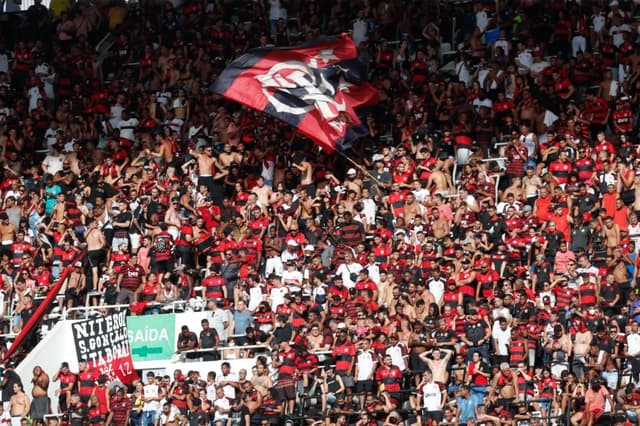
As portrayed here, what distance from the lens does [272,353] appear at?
1153 inches

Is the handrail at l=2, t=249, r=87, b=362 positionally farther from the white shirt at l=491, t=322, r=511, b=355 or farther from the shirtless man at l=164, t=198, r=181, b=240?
the white shirt at l=491, t=322, r=511, b=355

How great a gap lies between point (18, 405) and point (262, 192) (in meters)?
5.98

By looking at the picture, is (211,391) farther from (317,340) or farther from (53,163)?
(53,163)

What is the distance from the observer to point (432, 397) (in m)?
27.2

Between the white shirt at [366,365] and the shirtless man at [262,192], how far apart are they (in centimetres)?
530

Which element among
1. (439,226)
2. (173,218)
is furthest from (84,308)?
(439,226)

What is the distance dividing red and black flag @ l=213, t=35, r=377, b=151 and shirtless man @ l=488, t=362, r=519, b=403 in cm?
740

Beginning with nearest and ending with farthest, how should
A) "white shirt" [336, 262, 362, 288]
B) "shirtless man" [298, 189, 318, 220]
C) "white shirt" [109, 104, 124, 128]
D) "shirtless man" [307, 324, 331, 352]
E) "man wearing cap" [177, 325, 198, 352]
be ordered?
"shirtless man" [307, 324, 331, 352] → "man wearing cap" [177, 325, 198, 352] → "white shirt" [336, 262, 362, 288] → "shirtless man" [298, 189, 318, 220] → "white shirt" [109, 104, 124, 128]

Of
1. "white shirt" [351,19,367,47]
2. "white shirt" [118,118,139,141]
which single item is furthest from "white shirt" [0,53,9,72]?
"white shirt" [351,19,367,47]

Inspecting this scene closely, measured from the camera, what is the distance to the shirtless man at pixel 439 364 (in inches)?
1088

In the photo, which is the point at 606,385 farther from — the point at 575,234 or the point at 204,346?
the point at 204,346

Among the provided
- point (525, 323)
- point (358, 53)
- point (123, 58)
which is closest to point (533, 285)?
point (525, 323)

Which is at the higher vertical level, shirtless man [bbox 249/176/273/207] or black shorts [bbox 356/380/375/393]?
shirtless man [bbox 249/176/273/207]

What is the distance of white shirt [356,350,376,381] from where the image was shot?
28203 mm
